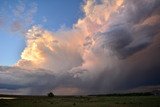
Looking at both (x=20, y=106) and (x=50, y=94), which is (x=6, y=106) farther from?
(x=50, y=94)

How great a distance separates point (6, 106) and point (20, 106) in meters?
3.38

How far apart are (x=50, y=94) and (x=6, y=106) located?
108086mm

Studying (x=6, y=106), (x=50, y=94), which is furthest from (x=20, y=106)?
(x=50, y=94)

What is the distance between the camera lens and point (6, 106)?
66.2 m

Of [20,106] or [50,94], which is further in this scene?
[50,94]

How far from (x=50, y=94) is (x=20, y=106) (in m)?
107

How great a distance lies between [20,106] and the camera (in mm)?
67250

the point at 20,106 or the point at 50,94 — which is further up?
the point at 50,94

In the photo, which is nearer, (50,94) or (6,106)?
(6,106)

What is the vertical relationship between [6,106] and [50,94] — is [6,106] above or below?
below

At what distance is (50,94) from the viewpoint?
6831 inches
